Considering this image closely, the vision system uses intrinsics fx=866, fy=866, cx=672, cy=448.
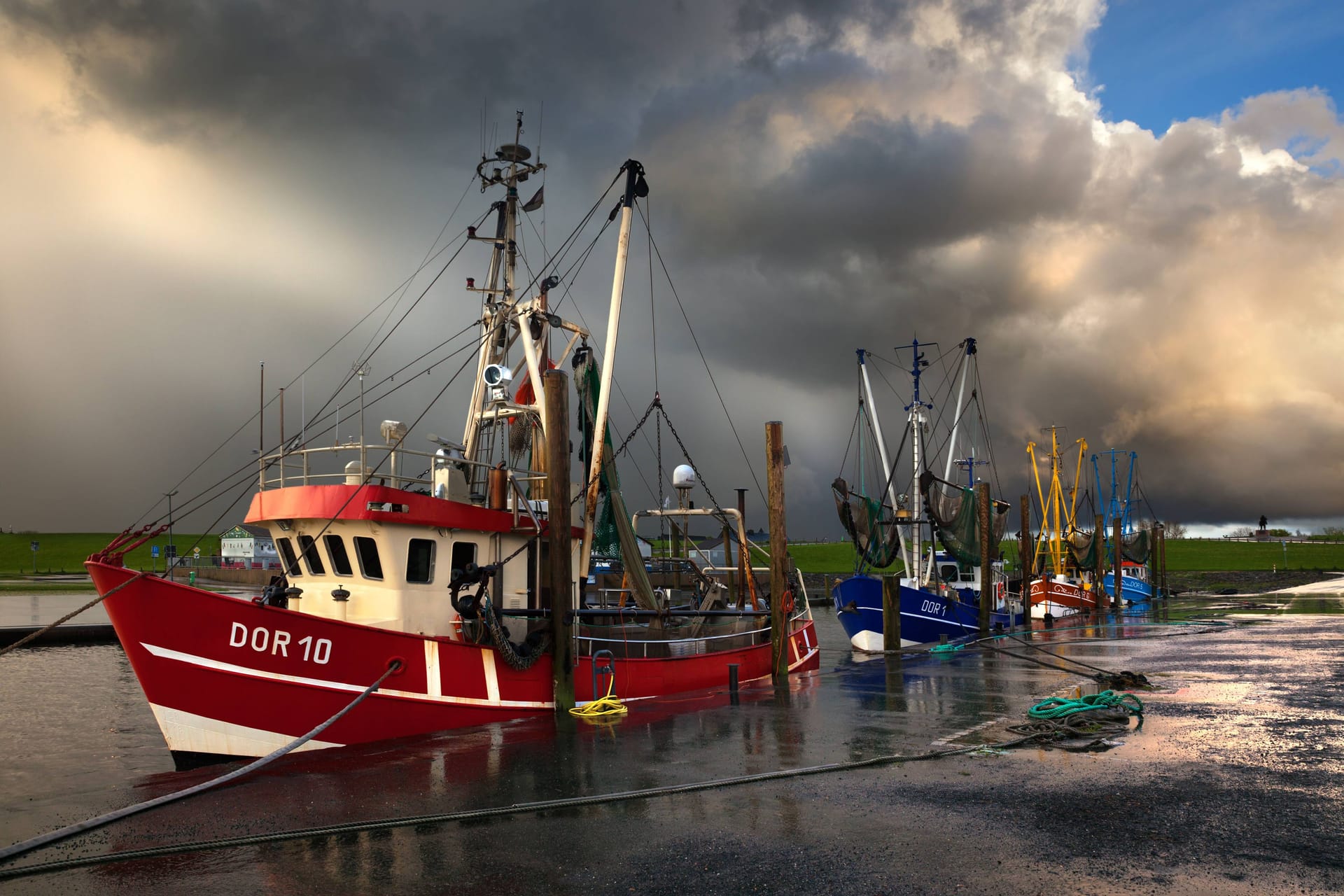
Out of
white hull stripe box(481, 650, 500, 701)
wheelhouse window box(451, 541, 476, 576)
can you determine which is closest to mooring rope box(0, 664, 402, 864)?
white hull stripe box(481, 650, 500, 701)

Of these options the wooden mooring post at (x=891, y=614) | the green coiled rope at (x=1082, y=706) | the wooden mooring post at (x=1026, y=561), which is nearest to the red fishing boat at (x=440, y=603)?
the green coiled rope at (x=1082, y=706)

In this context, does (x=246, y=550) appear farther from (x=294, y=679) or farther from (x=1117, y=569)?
(x=294, y=679)

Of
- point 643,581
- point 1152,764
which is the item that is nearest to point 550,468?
point 643,581

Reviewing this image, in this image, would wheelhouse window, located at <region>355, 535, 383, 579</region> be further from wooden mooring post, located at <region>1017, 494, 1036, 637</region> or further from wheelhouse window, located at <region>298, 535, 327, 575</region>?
wooden mooring post, located at <region>1017, 494, 1036, 637</region>

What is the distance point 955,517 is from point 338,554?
24661mm

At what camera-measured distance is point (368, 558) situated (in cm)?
1353

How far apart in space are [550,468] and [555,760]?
5.18 m

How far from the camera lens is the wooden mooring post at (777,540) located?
62.6 ft

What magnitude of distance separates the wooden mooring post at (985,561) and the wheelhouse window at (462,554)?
2364 cm

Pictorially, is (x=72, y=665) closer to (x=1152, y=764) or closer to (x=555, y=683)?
(x=555, y=683)

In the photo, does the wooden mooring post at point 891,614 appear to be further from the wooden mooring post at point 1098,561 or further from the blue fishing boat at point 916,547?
the wooden mooring post at point 1098,561

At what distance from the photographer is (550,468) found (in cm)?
1475

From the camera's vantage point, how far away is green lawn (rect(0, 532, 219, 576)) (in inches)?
3819

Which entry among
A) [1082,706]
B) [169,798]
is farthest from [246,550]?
[1082,706]
